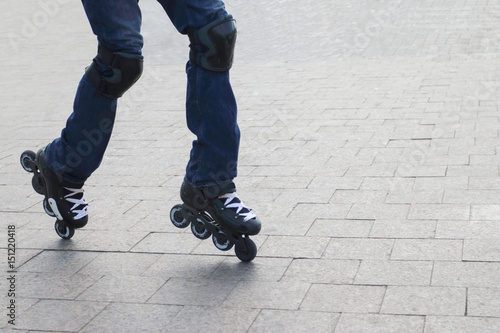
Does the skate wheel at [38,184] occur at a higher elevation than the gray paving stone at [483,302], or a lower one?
higher

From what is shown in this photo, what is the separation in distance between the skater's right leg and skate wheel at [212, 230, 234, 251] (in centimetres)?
62

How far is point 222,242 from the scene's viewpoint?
3.44m

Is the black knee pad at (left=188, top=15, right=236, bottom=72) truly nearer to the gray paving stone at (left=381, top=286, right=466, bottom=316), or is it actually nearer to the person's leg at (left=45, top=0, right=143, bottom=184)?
the person's leg at (left=45, top=0, right=143, bottom=184)

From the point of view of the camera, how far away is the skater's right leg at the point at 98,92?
10.6ft

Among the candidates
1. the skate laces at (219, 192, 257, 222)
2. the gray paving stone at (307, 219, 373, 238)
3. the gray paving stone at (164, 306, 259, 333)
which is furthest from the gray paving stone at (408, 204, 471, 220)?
the gray paving stone at (164, 306, 259, 333)

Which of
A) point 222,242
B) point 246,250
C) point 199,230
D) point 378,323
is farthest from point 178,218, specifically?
point 378,323

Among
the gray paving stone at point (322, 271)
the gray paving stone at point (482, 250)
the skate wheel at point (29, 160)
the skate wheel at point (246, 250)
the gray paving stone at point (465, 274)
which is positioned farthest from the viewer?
the skate wheel at point (29, 160)

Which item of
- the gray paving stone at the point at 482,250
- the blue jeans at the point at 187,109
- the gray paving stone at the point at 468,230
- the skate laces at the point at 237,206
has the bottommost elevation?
the gray paving stone at the point at 468,230

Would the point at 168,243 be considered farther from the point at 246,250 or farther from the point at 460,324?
the point at 460,324

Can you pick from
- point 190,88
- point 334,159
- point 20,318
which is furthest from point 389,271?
point 334,159

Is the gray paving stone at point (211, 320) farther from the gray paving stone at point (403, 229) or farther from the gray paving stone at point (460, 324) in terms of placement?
the gray paving stone at point (403, 229)

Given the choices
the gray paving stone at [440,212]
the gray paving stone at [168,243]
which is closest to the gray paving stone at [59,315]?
the gray paving stone at [168,243]

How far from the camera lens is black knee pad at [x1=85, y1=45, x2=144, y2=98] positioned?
10.8ft

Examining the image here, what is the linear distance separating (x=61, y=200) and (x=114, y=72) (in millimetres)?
670
